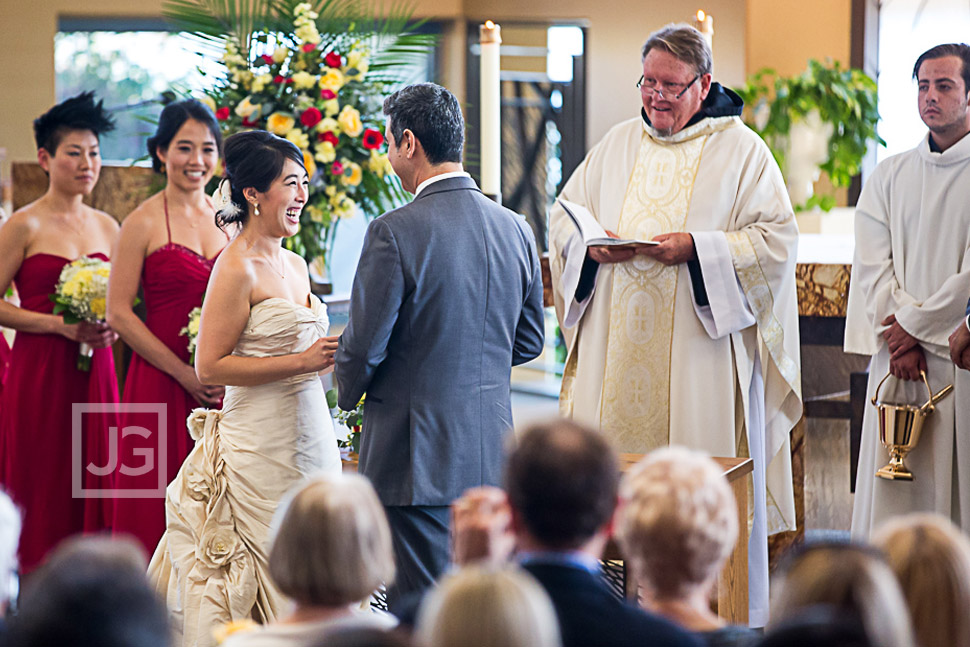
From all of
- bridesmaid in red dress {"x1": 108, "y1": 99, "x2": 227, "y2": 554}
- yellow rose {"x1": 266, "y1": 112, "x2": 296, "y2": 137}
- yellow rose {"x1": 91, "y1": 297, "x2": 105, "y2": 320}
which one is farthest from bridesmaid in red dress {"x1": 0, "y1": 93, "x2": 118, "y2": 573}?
yellow rose {"x1": 266, "y1": 112, "x2": 296, "y2": 137}

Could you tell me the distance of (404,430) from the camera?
2.87 meters

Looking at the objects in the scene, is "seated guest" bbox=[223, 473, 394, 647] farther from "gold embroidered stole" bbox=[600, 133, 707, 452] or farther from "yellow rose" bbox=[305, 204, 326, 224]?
"yellow rose" bbox=[305, 204, 326, 224]

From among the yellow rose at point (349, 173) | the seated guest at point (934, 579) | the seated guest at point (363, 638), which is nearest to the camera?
the seated guest at point (363, 638)

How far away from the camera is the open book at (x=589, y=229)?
3.68 m

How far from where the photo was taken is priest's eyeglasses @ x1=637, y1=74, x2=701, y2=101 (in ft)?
12.3

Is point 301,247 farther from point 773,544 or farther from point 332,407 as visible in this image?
point 773,544

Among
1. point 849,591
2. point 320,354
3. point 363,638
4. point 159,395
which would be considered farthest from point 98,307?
point 849,591

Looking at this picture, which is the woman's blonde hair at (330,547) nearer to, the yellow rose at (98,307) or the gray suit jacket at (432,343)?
the gray suit jacket at (432,343)

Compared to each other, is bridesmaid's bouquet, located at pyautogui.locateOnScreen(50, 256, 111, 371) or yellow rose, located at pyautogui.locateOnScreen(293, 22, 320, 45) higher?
yellow rose, located at pyautogui.locateOnScreen(293, 22, 320, 45)

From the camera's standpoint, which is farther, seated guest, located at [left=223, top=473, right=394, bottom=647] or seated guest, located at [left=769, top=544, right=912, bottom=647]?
seated guest, located at [left=223, top=473, right=394, bottom=647]

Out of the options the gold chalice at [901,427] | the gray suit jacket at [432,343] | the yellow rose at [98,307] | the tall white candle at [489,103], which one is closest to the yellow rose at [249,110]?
the yellow rose at [98,307]

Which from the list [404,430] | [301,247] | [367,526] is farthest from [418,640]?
[301,247]

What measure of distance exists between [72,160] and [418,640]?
3.42 meters

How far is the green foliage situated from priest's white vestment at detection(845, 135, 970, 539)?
7.92 ft
